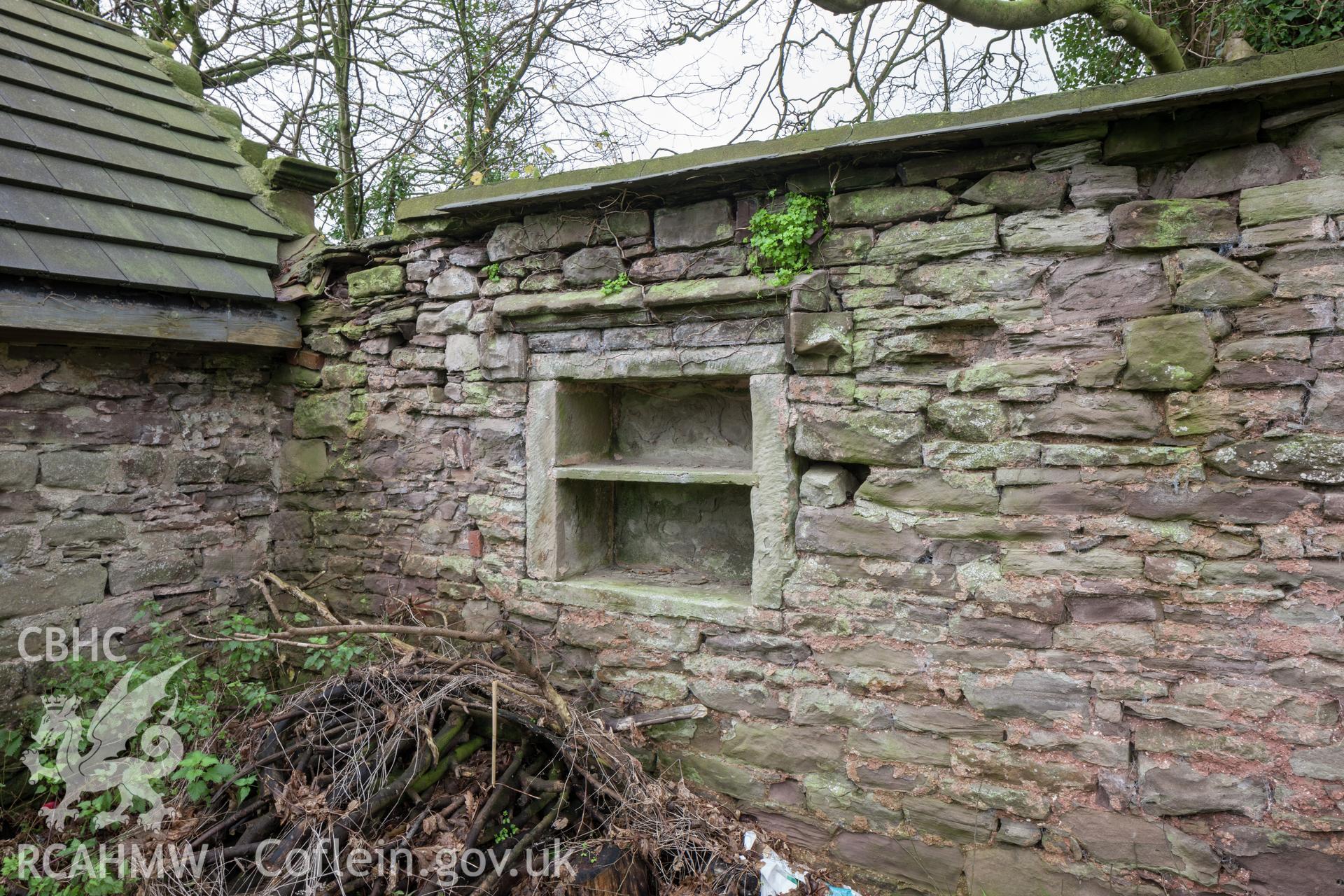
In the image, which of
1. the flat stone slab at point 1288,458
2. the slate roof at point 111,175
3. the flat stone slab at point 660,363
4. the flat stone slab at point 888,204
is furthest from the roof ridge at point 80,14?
the flat stone slab at point 1288,458

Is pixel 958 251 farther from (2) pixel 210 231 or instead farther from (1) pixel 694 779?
(2) pixel 210 231

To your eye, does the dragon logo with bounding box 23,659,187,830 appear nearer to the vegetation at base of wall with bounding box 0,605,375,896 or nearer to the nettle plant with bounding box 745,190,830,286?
the vegetation at base of wall with bounding box 0,605,375,896

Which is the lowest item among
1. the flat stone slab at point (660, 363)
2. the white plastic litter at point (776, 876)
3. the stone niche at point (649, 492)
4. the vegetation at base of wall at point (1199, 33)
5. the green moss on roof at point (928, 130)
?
the white plastic litter at point (776, 876)

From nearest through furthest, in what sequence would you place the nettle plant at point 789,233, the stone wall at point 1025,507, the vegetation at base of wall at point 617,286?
the stone wall at point 1025,507, the nettle plant at point 789,233, the vegetation at base of wall at point 617,286

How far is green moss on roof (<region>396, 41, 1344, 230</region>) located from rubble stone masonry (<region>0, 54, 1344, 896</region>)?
0.10m

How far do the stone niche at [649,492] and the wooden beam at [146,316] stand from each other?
60.4 inches

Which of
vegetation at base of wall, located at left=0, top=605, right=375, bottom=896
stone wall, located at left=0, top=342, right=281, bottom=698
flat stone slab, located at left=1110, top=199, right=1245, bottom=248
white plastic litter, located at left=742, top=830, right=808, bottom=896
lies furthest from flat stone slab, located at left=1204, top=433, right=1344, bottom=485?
stone wall, located at left=0, top=342, right=281, bottom=698

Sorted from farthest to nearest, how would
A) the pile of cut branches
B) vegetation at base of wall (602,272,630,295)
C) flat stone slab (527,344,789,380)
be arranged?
1. vegetation at base of wall (602,272,630,295)
2. flat stone slab (527,344,789,380)
3. the pile of cut branches

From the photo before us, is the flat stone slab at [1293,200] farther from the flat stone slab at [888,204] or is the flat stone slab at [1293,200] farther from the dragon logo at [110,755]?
the dragon logo at [110,755]

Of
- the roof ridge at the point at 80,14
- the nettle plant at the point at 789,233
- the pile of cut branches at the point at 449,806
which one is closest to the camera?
the pile of cut branches at the point at 449,806

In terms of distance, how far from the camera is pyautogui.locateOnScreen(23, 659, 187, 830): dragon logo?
2672 mm

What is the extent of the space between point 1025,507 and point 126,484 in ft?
12.6

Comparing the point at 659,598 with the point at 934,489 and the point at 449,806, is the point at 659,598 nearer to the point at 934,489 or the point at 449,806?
the point at 449,806

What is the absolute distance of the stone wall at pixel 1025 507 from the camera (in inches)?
84.0
